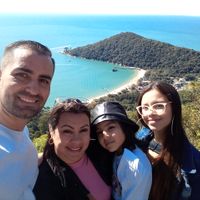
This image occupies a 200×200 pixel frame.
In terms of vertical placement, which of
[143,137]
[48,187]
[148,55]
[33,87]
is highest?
[33,87]

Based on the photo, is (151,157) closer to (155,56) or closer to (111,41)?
(155,56)

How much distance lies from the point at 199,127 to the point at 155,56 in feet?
197

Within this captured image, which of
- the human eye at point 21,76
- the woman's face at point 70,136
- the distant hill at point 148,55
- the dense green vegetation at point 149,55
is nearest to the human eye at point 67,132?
the woman's face at point 70,136

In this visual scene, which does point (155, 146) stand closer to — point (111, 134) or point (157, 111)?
point (157, 111)

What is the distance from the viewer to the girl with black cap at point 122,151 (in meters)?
2.03

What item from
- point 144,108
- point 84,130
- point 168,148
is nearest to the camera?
point 84,130

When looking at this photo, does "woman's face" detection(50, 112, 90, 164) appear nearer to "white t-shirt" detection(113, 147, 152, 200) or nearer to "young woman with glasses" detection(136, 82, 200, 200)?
"white t-shirt" detection(113, 147, 152, 200)

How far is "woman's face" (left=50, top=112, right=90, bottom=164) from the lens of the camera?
194cm

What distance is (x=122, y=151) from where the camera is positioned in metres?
2.18

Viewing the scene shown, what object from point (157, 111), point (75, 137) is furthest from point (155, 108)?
point (75, 137)

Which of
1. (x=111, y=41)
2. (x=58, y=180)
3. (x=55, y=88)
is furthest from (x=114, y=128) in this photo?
(x=111, y=41)

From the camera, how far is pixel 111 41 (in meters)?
74.6

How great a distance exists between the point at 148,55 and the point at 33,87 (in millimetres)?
68968

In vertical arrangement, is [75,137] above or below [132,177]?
above
